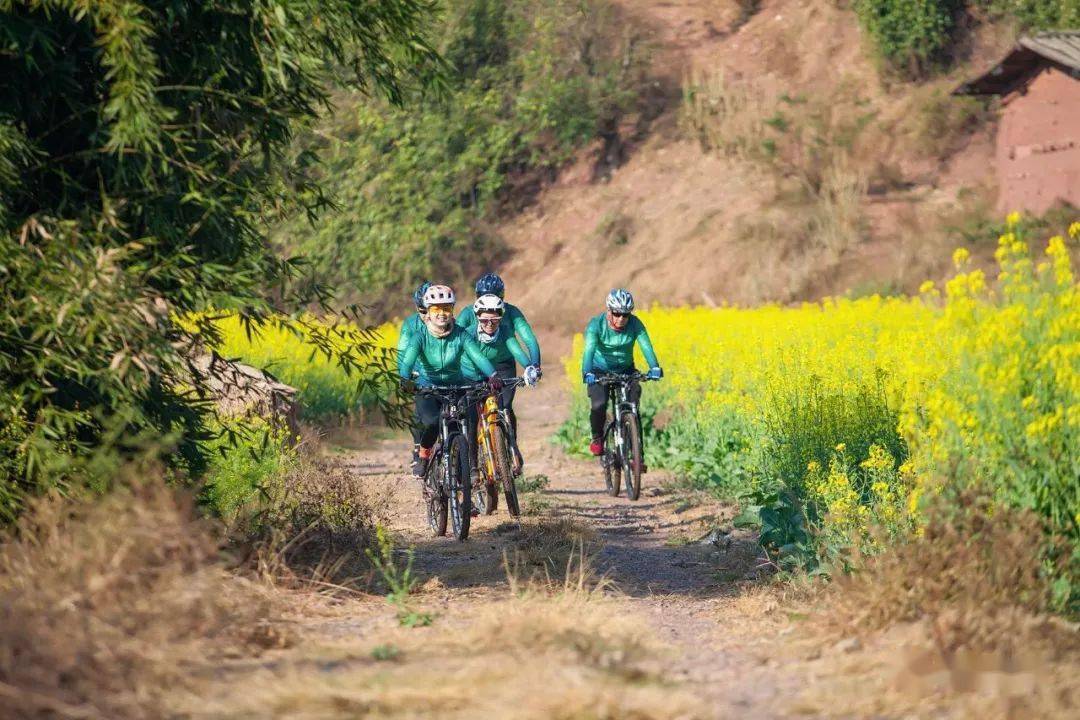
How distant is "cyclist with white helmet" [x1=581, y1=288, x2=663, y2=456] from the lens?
549 inches

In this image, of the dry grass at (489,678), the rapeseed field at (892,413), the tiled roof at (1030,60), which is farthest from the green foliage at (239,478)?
the tiled roof at (1030,60)

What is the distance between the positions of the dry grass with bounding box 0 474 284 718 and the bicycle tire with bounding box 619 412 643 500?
700cm

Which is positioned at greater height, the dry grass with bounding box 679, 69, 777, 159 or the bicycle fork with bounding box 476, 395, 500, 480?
the dry grass with bounding box 679, 69, 777, 159

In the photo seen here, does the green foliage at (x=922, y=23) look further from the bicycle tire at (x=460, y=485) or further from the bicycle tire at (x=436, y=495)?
the bicycle tire at (x=460, y=485)

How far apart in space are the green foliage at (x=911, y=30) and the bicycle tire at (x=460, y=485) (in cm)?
2896

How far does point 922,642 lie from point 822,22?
123 ft

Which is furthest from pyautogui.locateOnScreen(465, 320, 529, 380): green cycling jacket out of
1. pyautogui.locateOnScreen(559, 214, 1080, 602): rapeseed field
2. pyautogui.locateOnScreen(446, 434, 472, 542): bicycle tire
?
pyautogui.locateOnScreen(446, 434, 472, 542): bicycle tire

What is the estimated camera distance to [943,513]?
6.87 metres

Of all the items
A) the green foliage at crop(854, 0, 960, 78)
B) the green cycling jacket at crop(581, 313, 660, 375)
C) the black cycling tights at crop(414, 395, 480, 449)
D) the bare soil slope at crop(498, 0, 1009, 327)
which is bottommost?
the black cycling tights at crop(414, 395, 480, 449)

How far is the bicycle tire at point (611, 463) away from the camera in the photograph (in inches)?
553

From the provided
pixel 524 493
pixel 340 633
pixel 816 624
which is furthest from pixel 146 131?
pixel 524 493

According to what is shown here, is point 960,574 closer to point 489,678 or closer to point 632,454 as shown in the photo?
point 489,678

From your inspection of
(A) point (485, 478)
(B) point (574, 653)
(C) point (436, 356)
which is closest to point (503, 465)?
(A) point (485, 478)

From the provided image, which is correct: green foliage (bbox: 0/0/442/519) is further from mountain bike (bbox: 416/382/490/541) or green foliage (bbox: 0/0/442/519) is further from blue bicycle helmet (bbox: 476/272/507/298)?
blue bicycle helmet (bbox: 476/272/507/298)
